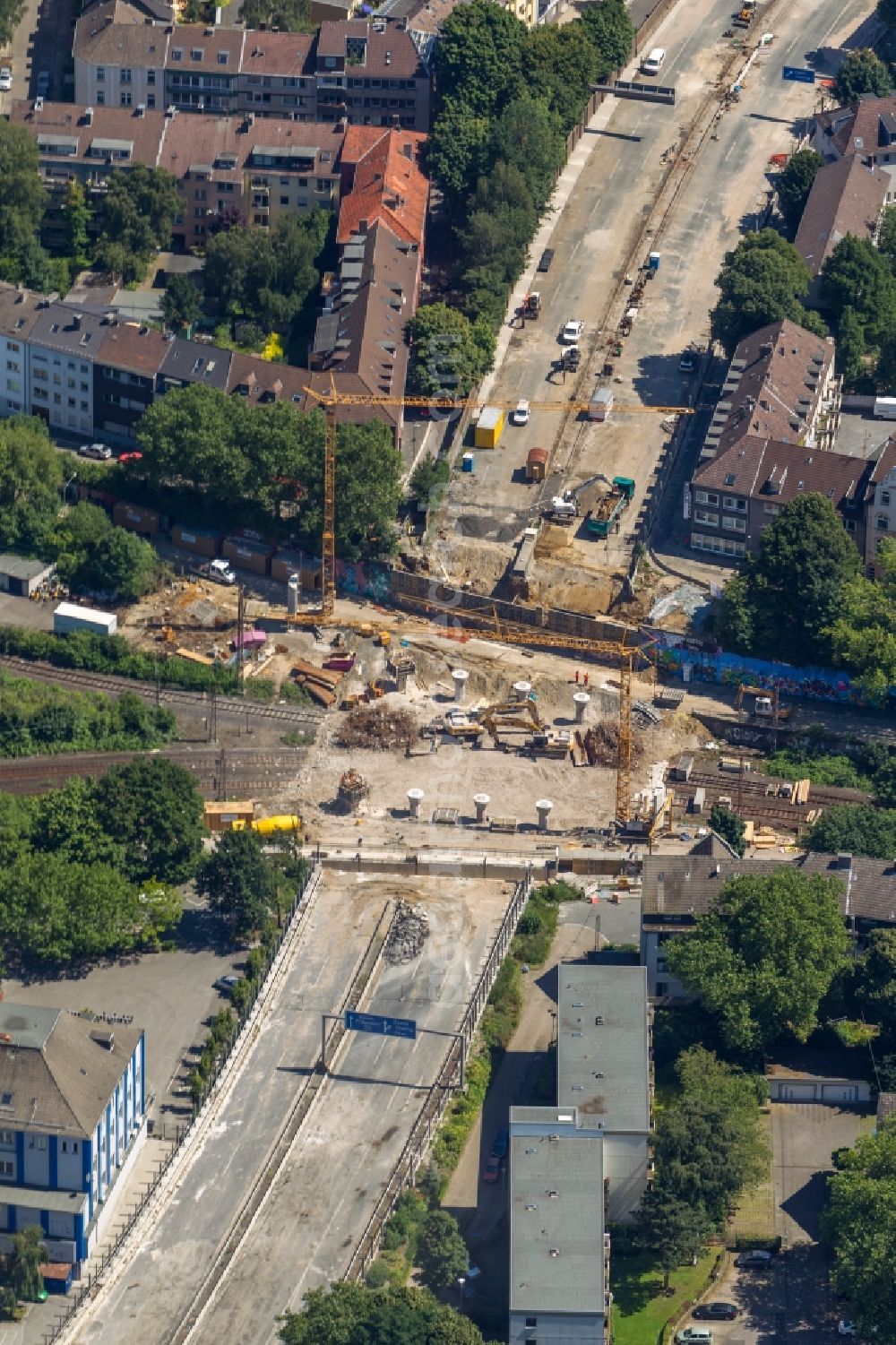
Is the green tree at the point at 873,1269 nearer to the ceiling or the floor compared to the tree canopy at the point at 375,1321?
nearer to the ceiling

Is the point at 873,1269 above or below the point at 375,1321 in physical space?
above

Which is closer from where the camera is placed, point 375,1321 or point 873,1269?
point 375,1321

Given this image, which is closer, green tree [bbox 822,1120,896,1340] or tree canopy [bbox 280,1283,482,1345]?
tree canopy [bbox 280,1283,482,1345]

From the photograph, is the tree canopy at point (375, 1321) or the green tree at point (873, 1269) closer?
the tree canopy at point (375, 1321)

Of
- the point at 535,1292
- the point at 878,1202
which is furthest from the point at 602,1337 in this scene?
the point at 878,1202

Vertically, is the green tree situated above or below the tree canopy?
above

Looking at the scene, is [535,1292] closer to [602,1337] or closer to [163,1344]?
[602,1337]

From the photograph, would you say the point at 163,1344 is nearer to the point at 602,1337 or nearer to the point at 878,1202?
the point at 602,1337
